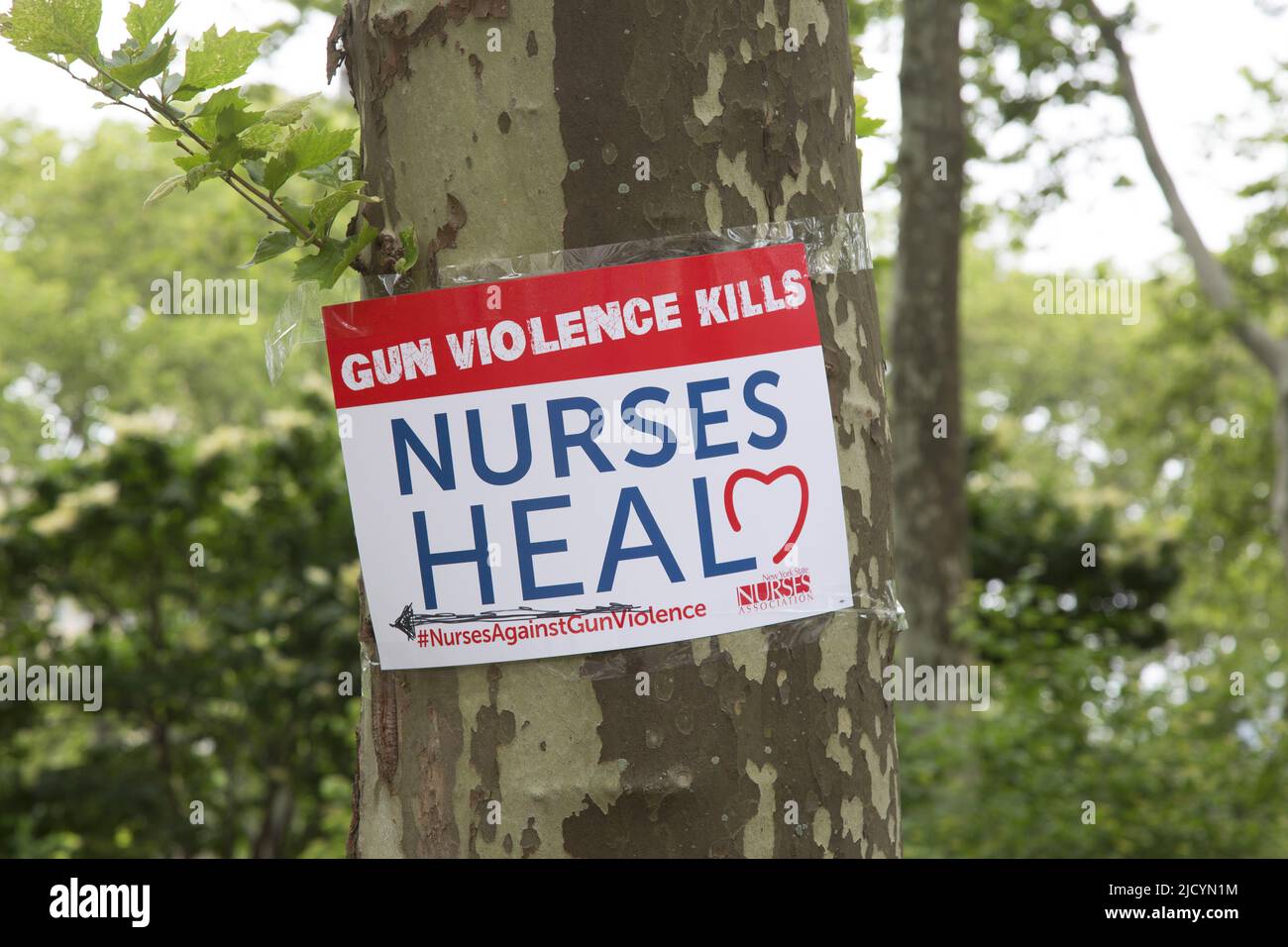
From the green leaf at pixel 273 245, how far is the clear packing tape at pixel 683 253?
0.09 m

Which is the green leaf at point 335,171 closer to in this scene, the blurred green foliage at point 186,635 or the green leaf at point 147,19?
the green leaf at point 147,19

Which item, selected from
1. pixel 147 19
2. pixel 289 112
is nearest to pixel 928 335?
pixel 289 112

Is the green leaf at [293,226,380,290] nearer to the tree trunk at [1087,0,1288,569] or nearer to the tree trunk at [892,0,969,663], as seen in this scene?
the tree trunk at [892,0,969,663]

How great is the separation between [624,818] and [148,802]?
21.2ft

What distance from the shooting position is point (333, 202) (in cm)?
160

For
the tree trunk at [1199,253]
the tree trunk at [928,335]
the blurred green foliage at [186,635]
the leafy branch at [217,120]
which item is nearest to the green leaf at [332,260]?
the leafy branch at [217,120]

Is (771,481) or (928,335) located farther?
(928,335)

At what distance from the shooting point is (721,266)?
155cm

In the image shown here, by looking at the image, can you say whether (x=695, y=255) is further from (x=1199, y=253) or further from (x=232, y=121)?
(x=1199, y=253)

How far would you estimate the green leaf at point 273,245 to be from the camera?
164cm

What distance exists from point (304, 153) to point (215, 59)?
0.16 meters

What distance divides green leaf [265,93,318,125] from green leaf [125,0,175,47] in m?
0.19
